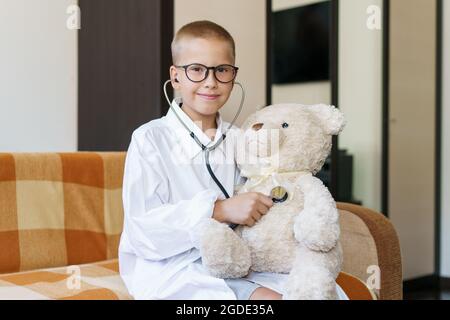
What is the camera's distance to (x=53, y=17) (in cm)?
187

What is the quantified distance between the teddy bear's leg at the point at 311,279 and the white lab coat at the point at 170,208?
0.21ft

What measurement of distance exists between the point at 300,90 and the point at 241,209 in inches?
110

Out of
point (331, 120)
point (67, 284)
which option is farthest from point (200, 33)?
point (67, 284)

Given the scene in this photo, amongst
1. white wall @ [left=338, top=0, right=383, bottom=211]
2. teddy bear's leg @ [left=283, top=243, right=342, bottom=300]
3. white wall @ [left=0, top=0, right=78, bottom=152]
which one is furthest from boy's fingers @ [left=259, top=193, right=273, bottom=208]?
white wall @ [left=338, top=0, right=383, bottom=211]

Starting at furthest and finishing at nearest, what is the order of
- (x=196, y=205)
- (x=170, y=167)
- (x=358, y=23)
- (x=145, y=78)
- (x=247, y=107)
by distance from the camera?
(x=358, y=23) < (x=247, y=107) < (x=145, y=78) < (x=170, y=167) < (x=196, y=205)

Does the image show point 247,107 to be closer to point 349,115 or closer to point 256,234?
point 256,234

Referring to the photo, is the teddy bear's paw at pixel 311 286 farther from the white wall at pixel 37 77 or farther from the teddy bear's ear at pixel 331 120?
the white wall at pixel 37 77

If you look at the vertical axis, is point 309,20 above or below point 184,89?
above

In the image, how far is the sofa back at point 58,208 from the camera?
142 centimetres

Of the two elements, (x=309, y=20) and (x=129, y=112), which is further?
(x=309, y=20)

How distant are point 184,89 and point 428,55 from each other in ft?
7.41

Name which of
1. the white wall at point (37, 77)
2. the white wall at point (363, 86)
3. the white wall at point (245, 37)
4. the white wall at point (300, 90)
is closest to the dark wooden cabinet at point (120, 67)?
the white wall at point (37, 77)
